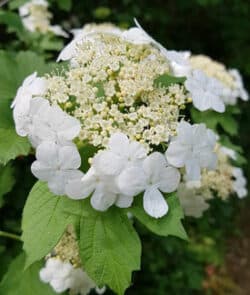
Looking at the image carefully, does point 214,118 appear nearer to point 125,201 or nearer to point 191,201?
point 191,201

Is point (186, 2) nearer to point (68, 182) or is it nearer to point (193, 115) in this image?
point (193, 115)

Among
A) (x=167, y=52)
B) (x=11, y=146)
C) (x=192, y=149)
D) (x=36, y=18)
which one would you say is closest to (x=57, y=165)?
(x=11, y=146)

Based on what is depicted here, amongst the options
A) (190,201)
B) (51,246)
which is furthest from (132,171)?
(190,201)

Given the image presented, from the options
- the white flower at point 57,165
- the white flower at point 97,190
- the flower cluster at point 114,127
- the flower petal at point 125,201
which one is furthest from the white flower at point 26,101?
the flower petal at point 125,201

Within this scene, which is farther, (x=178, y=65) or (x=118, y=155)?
(x=178, y=65)

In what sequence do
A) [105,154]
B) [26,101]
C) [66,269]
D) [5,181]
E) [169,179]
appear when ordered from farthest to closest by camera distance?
1. [5,181]
2. [66,269]
3. [26,101]
4. [169,179]
5. [105,154]

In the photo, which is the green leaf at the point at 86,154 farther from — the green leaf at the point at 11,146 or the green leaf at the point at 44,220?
the green leaf at the point at 11,146
